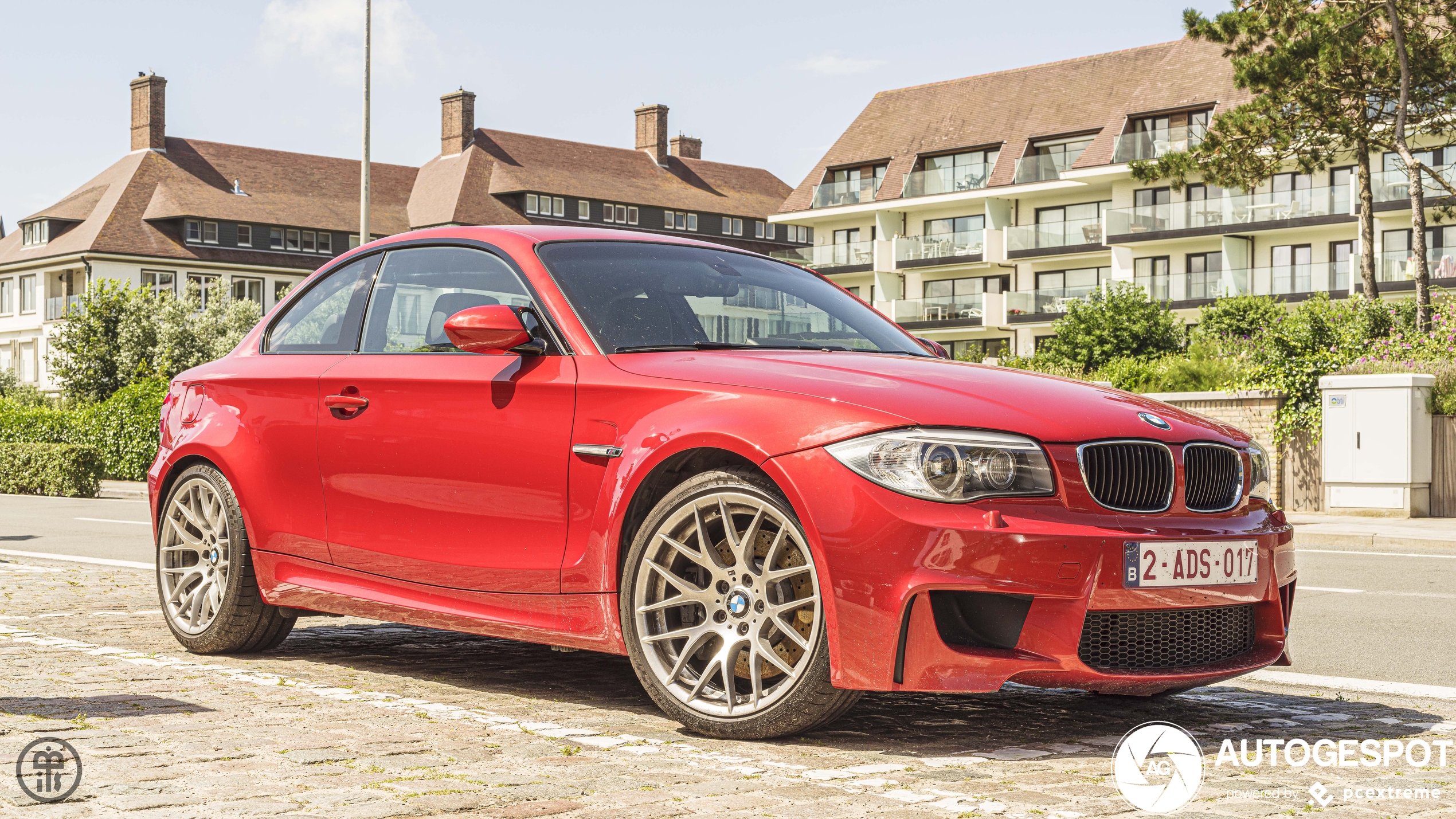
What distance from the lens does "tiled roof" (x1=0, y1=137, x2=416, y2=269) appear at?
252 ft

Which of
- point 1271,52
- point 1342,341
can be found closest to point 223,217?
point 1271,52

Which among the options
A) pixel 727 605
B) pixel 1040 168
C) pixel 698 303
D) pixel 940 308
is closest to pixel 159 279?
pixel 940 308

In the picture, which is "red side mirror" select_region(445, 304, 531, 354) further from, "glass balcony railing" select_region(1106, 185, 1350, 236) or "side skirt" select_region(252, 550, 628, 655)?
"glass balcony railing" select_region(1106, 185, 1350, 236)

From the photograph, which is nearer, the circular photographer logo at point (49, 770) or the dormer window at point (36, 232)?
the circular photographer logo at point (49, 770)

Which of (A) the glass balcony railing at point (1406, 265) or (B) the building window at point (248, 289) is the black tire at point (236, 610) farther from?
(B) the building window at point (248, 289)

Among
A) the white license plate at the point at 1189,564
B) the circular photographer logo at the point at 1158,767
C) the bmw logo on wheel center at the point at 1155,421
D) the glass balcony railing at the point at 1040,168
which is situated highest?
the glass balcony railing at the point at 1040,168

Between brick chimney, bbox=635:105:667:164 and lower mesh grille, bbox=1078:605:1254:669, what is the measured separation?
294 ft

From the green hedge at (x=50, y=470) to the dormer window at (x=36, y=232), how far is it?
5383cm

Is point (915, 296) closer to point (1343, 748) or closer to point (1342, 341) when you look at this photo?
point (1342, 341)

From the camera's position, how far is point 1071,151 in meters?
63.6

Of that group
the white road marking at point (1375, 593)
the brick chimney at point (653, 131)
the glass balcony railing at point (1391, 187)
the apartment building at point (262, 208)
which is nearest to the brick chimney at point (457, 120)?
the apartment building at point (262, 208)

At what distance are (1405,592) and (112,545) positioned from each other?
10770mm

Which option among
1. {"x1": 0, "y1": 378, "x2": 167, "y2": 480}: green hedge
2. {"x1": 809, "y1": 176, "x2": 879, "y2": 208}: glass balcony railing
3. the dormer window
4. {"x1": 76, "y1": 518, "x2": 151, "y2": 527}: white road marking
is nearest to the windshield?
{"x1": 76, "y1": 518, "x2": 151, "y2": 527}: white road marking

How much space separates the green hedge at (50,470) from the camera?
2844cm
